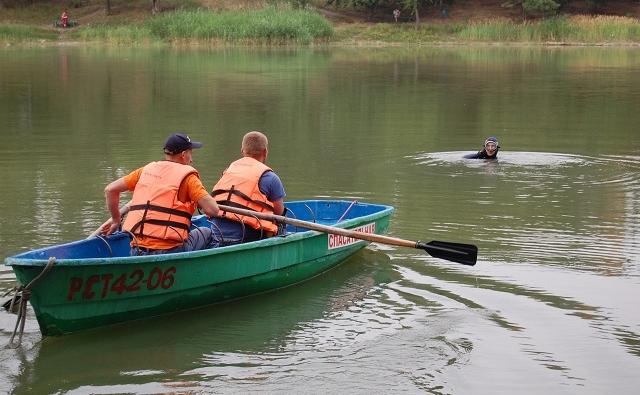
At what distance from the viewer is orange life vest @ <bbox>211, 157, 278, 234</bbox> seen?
9477mm

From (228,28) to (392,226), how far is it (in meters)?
41.7

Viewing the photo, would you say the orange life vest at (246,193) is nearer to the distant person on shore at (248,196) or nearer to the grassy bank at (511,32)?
the distant person on shore at (248,196)

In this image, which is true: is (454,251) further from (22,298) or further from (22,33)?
(22,33)

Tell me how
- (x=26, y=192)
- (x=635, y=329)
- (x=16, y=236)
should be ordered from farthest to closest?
(x=26, y=192) → (x=16, y=236) → (x=635, y=329)

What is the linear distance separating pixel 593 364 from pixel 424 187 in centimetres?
726

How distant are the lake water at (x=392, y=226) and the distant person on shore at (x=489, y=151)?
26 cm

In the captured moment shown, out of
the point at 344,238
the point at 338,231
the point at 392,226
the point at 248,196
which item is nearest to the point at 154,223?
the point at 248,196

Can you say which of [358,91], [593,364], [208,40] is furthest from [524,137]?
[208,40]

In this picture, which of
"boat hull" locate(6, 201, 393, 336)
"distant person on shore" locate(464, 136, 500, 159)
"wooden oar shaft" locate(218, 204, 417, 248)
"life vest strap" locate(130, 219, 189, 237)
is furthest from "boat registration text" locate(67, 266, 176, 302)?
"distant person on shore" locate(464, 136, 500, 159)

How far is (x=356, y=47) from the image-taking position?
54.6 m

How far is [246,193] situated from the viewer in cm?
948

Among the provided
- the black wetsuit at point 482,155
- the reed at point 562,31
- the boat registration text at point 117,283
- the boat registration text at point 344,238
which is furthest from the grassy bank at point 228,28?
the boat registration text at point 117,283

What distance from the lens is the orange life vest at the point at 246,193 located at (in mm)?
9477

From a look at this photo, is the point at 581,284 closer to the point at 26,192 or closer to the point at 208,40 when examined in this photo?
the point at 26,192
